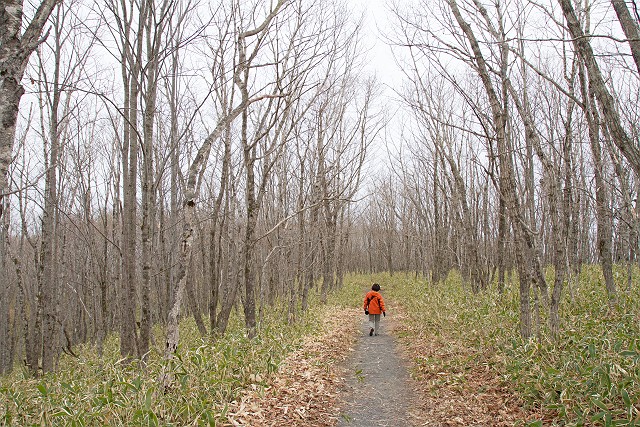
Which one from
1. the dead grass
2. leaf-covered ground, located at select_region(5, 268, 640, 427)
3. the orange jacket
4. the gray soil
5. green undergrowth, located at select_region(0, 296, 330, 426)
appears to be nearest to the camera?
green undergrowth, located at select_region(0, 296, 330, 426)

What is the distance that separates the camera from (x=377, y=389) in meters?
5.88

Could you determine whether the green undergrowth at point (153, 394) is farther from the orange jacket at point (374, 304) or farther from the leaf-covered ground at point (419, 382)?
the orange jacket at point (374, 304)

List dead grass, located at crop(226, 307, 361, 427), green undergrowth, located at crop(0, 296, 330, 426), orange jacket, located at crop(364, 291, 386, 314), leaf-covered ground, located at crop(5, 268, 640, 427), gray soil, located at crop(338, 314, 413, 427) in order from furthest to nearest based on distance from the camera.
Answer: orange jacket, located at crop(364, 291, 386, 314), gray soil, located at crop(338, 314, 413, 427), dead grass, located at crop(226, 307, 361, 427), leaf-covered ground, located at crop(5, 268, 640, 427), green undergrowth, located at crop(0, 296, 330, 426)

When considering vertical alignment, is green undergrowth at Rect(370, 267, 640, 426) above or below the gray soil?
above

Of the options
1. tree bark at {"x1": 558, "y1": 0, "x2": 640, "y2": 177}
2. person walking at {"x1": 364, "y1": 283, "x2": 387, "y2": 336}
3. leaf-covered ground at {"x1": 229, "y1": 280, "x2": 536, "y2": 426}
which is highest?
tree bark at {"x1": 558, "y1": 0, "x2": 640, "y2": 177}

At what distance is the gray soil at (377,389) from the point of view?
478 centimetres

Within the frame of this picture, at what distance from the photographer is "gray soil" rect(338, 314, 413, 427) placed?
15.7ft

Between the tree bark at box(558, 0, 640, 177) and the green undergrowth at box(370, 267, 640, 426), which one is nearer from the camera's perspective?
the tree bark at box(558, 0, 640, 177)

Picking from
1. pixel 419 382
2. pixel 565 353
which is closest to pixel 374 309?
pixel 419 382

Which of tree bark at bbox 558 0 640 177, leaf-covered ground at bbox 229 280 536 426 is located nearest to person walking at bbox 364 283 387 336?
leaf-covered ground at bbox 229 280 536 426

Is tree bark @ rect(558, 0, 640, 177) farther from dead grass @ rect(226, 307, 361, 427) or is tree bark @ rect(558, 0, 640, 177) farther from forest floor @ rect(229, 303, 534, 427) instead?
dead grass @ rect(226, 307, 361, 427)

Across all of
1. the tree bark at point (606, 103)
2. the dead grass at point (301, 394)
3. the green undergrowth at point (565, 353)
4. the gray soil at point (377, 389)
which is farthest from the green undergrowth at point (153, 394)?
the tree bark at point (606, 103)

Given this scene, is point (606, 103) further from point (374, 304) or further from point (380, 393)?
point (374, 304)

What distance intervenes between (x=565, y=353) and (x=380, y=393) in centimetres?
242
